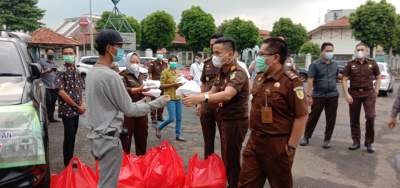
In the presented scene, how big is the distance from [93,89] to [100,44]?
0.36 meters

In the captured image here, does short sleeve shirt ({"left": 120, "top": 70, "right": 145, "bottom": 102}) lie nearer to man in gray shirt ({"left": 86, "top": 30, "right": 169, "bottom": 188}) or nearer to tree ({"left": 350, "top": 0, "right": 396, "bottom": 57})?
man in gray shirt ({"left": 86, "top": 30, "right": 169, "bottom": 188})

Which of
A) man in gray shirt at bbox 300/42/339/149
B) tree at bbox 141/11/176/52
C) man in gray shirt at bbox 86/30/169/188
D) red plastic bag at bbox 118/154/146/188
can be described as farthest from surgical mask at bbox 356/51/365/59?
tree at bbox 141/11/176/52

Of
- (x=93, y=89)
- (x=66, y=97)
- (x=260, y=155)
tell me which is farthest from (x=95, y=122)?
(x=66, y=97)

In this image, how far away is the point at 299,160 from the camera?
606 centimetres

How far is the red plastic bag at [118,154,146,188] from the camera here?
156 inches

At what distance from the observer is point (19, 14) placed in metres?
35.5

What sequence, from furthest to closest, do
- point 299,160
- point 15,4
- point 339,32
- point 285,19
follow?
point 339,32 < point 285,19 < point 15,4 < point 299,160

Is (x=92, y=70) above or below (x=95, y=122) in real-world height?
above

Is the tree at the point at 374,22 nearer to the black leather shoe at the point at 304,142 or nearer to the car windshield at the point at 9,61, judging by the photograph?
the black leather shoe at the point at 304,142

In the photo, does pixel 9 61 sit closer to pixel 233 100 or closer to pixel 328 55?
pixel 233 100

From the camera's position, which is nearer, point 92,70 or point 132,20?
point 92,70

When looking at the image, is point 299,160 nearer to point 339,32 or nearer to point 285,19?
point 285,19

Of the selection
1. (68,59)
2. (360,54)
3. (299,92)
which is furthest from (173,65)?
(299,92)

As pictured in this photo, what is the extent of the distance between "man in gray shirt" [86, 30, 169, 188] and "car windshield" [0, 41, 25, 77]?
169 centimetres
